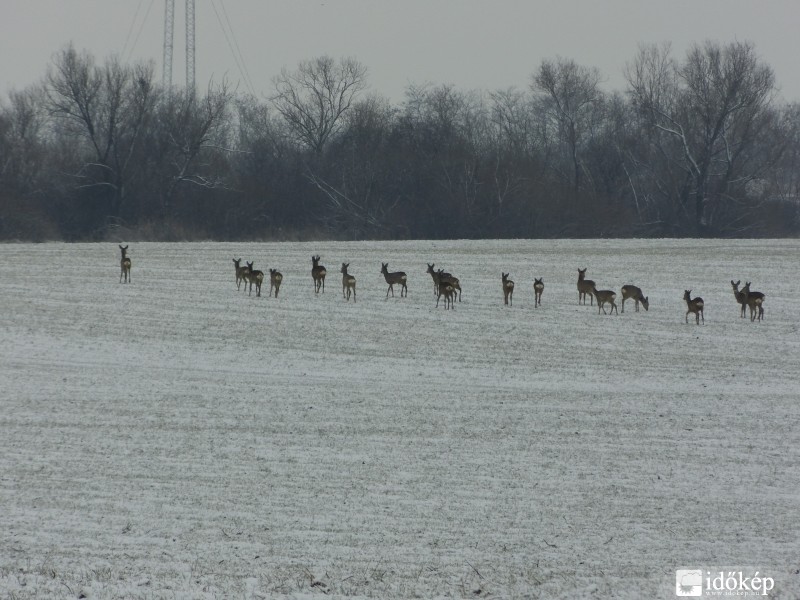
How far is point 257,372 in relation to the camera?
21828 mm

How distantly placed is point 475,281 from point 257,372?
619 inches

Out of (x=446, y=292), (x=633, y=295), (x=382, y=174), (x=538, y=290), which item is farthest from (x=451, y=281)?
(x=382, y=174)

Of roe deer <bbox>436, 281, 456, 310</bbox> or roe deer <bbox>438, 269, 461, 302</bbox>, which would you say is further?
roe deer <bbox>438, 269, 461, 302</bbox>

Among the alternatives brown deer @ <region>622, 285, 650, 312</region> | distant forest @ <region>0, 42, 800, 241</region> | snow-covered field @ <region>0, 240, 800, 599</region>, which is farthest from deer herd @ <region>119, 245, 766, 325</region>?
distant forest @ <region>0, 42, 800, 241</region>

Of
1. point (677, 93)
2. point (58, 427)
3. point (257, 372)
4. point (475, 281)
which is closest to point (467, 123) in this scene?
point (677, 93)

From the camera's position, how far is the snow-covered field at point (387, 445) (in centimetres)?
1059

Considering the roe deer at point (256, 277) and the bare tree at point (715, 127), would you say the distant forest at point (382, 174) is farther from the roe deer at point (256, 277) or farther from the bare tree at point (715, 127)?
the roe deer at point (256, 277)

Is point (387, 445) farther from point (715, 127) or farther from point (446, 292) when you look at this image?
point (715, 127)

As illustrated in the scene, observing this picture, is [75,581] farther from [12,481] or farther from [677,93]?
[677,93]

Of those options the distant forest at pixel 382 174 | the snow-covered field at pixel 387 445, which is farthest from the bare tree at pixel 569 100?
the snow-covered field at pixel 387 445

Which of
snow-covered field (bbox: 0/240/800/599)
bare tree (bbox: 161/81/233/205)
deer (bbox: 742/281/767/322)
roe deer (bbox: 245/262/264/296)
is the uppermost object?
bare tree (bbox: 161/81/233/205)

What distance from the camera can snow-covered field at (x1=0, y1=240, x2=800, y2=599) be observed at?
10.6 m

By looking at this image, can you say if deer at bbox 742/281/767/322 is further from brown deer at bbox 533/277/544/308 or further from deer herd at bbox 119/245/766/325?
brown deer at bbox 533/277/544/308

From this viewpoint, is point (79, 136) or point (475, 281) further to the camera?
point (79, 136)
